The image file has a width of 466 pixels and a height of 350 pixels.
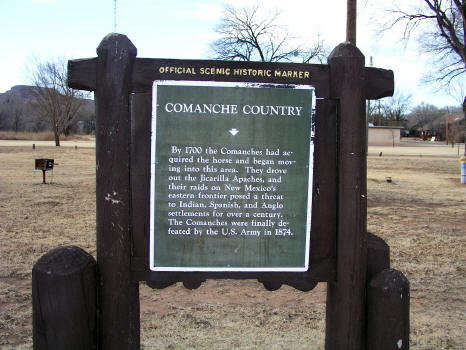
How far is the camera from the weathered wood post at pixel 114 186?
2490 mm

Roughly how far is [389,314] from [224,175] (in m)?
1.09

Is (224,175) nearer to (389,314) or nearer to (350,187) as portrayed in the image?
(350,187)

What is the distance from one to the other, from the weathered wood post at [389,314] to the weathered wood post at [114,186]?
1.24 m

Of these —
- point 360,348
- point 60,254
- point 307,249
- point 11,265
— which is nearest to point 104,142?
point 60,254

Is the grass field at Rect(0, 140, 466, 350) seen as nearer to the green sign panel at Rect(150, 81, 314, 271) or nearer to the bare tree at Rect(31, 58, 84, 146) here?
the green sign panel at Rect(150, 81, 314, 271)

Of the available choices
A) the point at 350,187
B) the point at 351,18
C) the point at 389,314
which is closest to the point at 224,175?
the point at 350,187

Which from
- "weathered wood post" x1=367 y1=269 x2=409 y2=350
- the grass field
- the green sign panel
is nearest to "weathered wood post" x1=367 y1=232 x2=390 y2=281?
Answer: "weathered wood post" x1=367 y1=269 x2=409 y2=350

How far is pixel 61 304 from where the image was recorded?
245 centimetres

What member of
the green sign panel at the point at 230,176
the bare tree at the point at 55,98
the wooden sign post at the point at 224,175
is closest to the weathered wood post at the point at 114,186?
the wooden sign post at the point at 224,175

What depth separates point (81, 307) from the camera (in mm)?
2484

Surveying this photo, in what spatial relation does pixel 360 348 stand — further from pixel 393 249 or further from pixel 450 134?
pixel 450 134

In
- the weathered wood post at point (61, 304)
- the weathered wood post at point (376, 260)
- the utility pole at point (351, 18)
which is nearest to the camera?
the weathered wood post at point (61, 304)

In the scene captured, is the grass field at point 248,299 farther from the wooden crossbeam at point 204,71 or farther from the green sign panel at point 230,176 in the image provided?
the wooden crossbeam at point 204,71

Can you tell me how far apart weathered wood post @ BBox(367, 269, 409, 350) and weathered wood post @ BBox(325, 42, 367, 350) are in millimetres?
67
